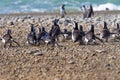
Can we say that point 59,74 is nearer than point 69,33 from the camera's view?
Yes

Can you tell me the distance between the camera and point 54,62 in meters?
16.1

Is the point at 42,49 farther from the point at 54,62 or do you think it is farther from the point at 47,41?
the point at 54,62

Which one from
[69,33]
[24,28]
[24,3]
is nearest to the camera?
[69,33]

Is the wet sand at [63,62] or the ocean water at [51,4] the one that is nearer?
the wet sand at [63,62]

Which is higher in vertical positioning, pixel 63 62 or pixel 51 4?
pixel 63 62

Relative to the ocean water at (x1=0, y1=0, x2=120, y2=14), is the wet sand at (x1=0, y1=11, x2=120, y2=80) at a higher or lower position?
higher

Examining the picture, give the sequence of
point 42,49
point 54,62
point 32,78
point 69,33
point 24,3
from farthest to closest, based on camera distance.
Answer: point 24,3 < point 69,33 < point 42,49 < point 54,62 < point 32,78

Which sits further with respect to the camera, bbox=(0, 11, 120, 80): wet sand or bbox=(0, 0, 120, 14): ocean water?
bbox=(0, 0, 120, 14): ocean water

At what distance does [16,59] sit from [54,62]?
1.18 metres

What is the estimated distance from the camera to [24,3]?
51781 millimetres

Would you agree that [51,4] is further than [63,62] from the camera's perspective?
Yes

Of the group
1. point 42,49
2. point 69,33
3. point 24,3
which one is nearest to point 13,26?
point 69,33

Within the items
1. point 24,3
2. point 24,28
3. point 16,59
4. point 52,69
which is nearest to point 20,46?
point 16,59

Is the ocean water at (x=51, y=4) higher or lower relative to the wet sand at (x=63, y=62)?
lower
